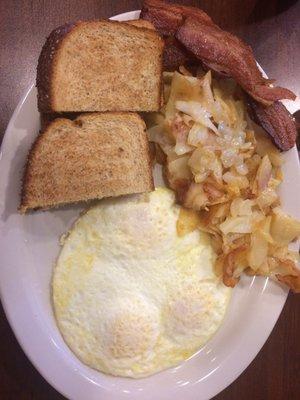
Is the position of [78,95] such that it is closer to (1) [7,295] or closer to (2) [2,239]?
(2) [2,239]

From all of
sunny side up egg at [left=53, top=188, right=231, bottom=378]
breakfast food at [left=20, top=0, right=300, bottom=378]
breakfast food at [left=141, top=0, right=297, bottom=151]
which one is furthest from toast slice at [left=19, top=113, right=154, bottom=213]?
breakfast food at [left=141, top=0, right=297, bottom=151]

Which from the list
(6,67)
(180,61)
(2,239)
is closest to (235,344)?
(2,239)

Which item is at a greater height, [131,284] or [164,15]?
[164,15]

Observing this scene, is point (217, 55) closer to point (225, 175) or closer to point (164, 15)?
point (164, 15)

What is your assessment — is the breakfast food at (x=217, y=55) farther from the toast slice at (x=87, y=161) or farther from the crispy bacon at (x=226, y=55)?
the toast slice at (x=87, y=161)

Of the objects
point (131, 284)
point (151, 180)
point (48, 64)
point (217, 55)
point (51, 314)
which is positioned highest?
point (217, 55)

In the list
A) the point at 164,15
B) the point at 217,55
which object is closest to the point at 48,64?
the point at 164,15
